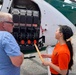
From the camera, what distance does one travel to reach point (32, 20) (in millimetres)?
4832

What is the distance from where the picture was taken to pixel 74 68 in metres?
5.98

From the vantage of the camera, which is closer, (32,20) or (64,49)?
(64,49)

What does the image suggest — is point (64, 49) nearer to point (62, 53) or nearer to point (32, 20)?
point (62, 53)

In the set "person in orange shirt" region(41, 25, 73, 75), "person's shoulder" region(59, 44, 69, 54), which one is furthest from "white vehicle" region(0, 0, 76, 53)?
"person's shoulder" region(59, 44, 69, 54)

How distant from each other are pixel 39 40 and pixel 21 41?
0.37 meters

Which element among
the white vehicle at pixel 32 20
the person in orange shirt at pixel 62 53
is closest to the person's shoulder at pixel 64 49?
the person in orange shirt at pixel 62 53

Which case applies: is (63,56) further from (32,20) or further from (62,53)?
(32,20)

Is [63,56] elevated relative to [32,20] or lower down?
elevated

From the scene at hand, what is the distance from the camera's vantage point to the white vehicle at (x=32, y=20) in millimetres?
4777

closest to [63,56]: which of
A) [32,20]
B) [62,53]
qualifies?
[62,53]

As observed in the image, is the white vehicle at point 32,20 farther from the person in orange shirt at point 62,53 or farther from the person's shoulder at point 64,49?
the person's shoulder at point 64,49

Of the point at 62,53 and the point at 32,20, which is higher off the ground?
the point at 62,53

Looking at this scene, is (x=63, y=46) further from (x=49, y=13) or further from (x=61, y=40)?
(x=49, y=13)

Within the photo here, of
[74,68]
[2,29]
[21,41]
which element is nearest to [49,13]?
[21,41]
